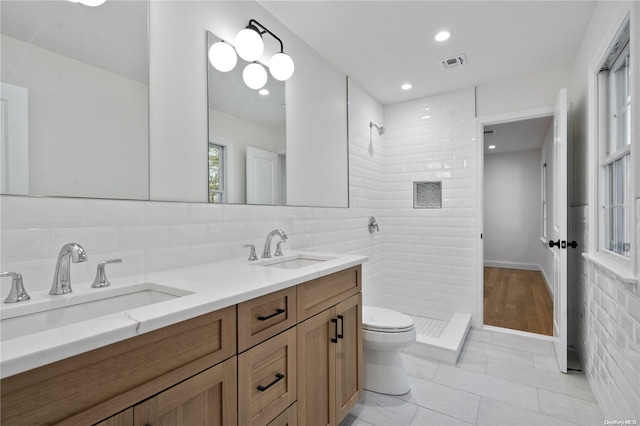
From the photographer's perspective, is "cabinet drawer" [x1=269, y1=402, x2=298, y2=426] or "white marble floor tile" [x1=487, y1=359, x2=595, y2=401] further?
"white marble floor tile" [x1=487, y1=359, x2=595, y2=401]

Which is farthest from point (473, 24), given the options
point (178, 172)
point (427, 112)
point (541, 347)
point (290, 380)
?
point (541, 347)

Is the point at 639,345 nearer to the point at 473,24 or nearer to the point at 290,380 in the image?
the point at 290,380

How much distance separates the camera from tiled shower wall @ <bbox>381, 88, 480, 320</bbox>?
333 cm

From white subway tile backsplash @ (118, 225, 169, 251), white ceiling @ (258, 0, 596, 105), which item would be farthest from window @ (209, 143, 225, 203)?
white ceiling @ (258, 0, 596, 105)

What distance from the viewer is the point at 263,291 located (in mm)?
1160

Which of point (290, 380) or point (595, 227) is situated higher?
point (595, 227)

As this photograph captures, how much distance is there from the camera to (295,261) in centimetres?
209

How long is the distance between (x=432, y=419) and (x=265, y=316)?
4.54 feet

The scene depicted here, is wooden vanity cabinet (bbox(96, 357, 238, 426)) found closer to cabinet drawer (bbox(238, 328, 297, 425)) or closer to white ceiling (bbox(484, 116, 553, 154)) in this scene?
cabinet drawer (bbox(238, 328, 297, 425))

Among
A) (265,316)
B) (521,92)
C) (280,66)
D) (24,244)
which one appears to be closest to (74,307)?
(24,244)

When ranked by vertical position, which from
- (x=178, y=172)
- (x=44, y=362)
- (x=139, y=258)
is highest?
(x=178, y=172)

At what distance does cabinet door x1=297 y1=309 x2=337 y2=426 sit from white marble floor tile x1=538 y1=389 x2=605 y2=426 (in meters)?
1.39

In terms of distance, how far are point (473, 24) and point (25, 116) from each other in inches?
102

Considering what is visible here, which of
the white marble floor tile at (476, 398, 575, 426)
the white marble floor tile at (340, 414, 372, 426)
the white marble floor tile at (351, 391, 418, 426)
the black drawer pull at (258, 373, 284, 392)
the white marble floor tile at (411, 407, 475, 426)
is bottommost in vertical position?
the white marble floor tile at (340, 414, 372, 426)
